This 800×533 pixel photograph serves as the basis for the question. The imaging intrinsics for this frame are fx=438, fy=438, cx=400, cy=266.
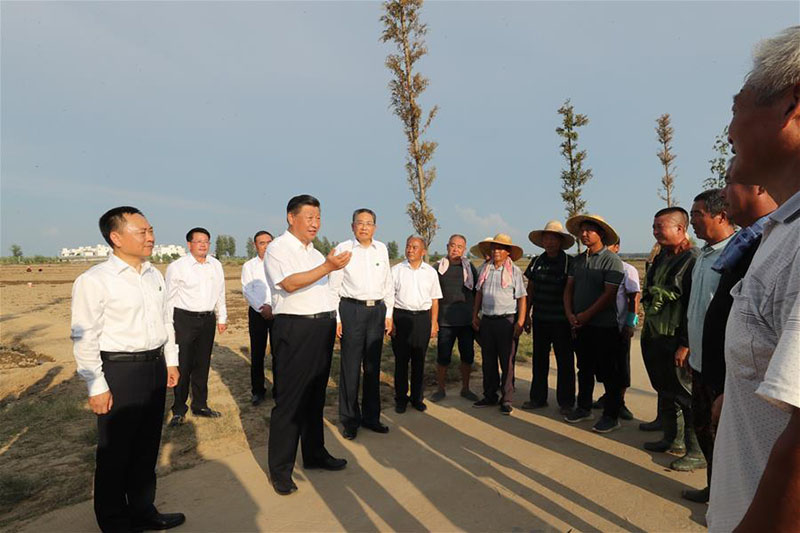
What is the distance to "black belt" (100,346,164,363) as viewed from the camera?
2.79 meters

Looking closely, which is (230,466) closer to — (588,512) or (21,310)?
(588,512)

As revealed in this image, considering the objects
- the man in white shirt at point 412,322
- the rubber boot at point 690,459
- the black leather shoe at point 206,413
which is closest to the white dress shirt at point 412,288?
the man in white shirt at point 412,322

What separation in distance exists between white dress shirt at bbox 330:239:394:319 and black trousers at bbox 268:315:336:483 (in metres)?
1.10

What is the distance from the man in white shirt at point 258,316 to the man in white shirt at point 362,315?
1452 mm

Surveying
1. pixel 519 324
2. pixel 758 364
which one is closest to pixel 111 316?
pixel 758 364

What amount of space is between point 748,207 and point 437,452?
3.09 metres

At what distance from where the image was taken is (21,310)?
16.5 meters

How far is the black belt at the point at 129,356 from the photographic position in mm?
2785

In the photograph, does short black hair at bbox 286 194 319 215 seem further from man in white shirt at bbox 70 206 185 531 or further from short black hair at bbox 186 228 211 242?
short black hair at bbox 186 228 211 242

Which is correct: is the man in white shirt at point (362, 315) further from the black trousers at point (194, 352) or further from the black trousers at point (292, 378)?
the black trousers at point (194, 352)

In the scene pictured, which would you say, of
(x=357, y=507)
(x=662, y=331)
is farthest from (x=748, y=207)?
(x=357, y=507)

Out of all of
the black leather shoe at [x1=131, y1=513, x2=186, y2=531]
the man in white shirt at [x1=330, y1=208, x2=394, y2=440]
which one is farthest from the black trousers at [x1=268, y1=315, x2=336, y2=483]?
the man in white shirt at [x1=330, y1=208, x2=394, y2=440]

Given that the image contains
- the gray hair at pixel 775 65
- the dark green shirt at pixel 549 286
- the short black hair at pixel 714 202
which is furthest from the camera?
the dark green shirt at pixel 549 286

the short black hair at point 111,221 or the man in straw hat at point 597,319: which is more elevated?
the short black hair at point 111,221
